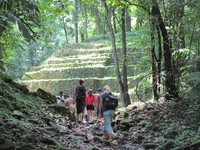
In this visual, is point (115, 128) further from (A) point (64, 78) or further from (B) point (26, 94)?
(A) point (64, 78)

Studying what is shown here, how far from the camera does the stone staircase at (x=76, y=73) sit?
913 inches

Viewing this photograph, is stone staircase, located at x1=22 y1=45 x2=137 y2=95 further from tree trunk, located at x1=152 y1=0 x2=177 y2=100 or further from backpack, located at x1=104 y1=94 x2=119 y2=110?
backpack, located at x1=104 y1=94 x2=119 y2=110

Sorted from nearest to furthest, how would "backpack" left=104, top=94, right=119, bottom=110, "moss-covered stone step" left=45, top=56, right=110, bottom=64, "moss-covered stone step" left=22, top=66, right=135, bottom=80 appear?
"backpack" left=104, top=94, right=119, bottom=110, "moss-covered stone step" left=22, top=66, right=135, bottom=80, "moss-covered stone step" left=45, top=56, right=110, bottom=64

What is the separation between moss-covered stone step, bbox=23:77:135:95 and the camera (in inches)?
888

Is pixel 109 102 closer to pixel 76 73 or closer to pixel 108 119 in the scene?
pixel 108 119

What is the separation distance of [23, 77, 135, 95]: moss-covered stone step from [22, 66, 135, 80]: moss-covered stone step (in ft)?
4.11

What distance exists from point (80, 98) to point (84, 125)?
1.09 metres

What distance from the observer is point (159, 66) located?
1197 centimetres

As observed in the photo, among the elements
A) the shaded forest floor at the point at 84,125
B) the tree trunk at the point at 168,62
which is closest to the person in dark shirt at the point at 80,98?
the shaded forest floor at the point at 84,125

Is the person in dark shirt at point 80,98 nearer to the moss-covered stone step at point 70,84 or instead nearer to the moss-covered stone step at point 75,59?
the moss-covered stone step at point 70,84

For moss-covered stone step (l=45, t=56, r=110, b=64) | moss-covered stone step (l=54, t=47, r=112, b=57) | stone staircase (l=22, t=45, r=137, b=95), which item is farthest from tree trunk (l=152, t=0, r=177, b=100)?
moss-covered stone step (l=54, t=47, r=112, b=57)

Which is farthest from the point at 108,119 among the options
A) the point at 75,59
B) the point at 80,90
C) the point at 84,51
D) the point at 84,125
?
the point at 84,51

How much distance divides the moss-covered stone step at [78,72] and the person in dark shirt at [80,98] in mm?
11823

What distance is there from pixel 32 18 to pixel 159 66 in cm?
521
